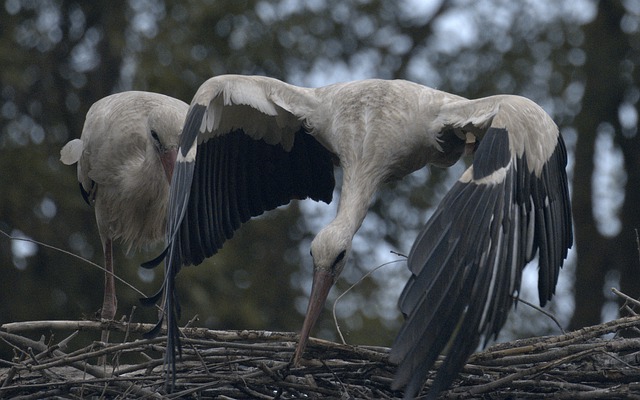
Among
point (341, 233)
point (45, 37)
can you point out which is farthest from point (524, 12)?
point (341, 233)

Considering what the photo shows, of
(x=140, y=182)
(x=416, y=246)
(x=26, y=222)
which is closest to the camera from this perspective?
(x=416, y=246)

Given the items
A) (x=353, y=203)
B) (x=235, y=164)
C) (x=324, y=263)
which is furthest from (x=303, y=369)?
(x=235, y=164)

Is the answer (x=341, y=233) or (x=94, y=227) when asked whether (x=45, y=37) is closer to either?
(x=94, y=227)

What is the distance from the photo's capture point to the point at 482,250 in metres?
5.27

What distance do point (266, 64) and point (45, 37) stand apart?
2386 millimetres

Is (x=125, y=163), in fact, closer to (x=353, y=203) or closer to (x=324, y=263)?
(x=353, y=203)

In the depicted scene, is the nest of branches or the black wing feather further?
the nest of branches

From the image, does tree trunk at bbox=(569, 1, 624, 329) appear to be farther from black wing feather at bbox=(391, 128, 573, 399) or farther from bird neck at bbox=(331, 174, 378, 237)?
black wing feather at bbox=(391, 128, 573, 399)

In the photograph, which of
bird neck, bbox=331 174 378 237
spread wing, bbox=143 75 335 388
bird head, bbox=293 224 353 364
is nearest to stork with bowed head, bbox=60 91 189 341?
spread wing, bbox=143 75 335 388

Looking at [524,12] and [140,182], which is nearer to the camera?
[140,182]

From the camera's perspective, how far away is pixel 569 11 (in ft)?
45.8

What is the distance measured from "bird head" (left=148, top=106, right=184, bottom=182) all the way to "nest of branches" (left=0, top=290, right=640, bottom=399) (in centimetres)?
169

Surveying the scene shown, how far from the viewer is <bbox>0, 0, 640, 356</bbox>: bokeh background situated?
12.1 m

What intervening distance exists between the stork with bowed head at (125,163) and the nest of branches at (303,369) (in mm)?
1699
